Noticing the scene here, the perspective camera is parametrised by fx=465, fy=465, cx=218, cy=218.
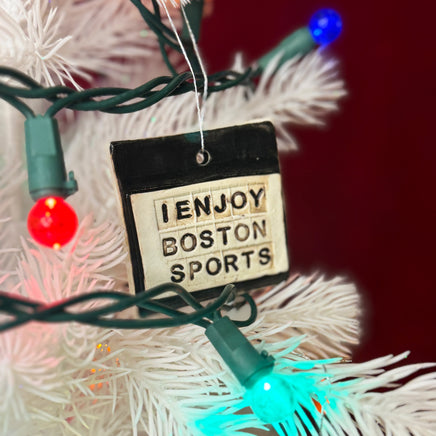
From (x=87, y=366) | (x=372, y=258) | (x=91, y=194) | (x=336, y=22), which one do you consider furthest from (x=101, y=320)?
(x=372, y=258)

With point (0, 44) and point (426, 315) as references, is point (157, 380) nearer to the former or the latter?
point (0, 44)

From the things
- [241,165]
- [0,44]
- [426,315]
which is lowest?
[426,315]

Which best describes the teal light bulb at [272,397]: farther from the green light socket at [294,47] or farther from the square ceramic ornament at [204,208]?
the green light socket at [294,47]

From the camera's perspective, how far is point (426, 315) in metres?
0.74

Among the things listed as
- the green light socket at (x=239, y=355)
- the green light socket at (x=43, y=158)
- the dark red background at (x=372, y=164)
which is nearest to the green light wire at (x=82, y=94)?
the green light socket at (x=43, y=158)

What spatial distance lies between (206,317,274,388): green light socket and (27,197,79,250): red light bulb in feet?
0.33

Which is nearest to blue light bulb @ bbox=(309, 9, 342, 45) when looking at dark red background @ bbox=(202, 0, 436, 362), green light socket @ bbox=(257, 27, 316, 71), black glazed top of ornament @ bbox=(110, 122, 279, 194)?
green light socket @ bbox=(257, 27, 316, 71)

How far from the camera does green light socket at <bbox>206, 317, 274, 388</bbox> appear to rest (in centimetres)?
26

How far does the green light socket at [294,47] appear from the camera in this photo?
45 centimetres

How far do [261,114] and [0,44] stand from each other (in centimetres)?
23

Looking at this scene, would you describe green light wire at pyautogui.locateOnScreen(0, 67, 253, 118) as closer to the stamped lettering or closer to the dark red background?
the stamped lettering

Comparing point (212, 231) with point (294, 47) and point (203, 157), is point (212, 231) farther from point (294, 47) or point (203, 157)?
point (294, 47)

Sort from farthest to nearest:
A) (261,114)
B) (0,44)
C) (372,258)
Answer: (372,258), (261,114), (0,44)

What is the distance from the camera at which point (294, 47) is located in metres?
0.45
